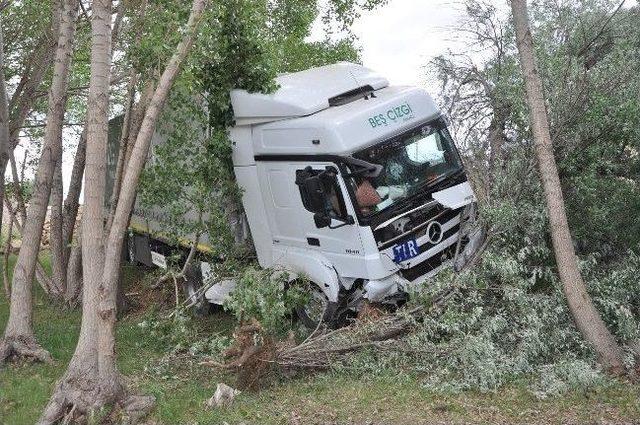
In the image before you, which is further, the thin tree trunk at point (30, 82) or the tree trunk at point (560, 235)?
the thin tree trunk at point (30, 82)

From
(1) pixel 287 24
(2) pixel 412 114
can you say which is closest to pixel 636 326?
(2) pixel 412 114

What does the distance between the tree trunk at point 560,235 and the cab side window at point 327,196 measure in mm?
2445

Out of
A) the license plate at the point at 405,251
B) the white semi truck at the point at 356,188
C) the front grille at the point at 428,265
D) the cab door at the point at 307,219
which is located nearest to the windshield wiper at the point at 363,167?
the white semi truck at the point at 356,188

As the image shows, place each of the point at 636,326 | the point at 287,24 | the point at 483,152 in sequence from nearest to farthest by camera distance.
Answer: the point at 636,326 < the point at 483,152 < the point at 287,24

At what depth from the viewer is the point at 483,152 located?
10680 millimetres

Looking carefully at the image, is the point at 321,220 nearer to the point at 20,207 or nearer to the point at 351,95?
the point at 351,95

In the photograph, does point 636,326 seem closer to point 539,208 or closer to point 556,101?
point 539,208

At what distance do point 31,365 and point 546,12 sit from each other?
9.12m

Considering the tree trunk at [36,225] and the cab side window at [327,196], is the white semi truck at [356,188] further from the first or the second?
the tree trunk at [36,225]

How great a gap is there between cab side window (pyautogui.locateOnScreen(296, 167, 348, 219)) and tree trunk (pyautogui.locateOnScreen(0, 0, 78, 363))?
375 centimetres

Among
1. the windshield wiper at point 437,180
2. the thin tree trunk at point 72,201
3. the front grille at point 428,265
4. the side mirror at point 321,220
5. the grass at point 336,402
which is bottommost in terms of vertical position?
the grass at point 336,402

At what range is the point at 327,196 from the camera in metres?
9.62

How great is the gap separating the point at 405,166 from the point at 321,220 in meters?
1.26

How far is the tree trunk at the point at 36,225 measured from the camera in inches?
406
